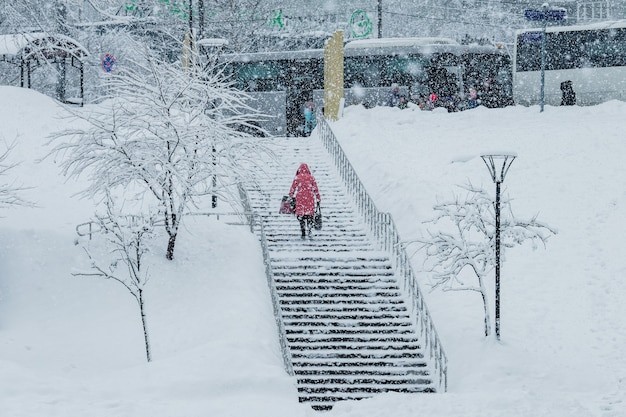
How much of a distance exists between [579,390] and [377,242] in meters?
6.46

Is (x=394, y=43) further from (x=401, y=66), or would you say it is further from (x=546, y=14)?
(x=546, y=14)

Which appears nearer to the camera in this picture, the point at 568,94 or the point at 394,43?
the point at 568,94

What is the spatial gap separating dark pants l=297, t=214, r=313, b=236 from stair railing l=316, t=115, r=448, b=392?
1372 millimetres

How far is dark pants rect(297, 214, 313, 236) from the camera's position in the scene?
1748 cm

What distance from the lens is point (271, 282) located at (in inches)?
592

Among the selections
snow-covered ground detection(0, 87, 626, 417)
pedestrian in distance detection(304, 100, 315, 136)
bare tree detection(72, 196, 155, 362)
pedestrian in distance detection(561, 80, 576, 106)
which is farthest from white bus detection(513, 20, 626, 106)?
bare tree detection(72, 196, 155, 362)

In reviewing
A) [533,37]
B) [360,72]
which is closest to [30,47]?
[360,72]

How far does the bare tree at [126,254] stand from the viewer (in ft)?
42.8

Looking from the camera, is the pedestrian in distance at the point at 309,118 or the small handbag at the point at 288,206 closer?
the small handbag at the point at 288,206

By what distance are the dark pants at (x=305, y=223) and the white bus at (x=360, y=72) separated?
12.1m

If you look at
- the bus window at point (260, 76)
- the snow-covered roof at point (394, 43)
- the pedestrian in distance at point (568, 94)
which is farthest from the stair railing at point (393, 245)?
the pedestrian in distance at point (568, 94)

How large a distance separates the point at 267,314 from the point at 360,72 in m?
17.1

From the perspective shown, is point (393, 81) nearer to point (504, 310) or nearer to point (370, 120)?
point (370, 120)

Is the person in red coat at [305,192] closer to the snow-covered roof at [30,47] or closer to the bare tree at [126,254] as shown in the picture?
the bare tree at [126,254]
